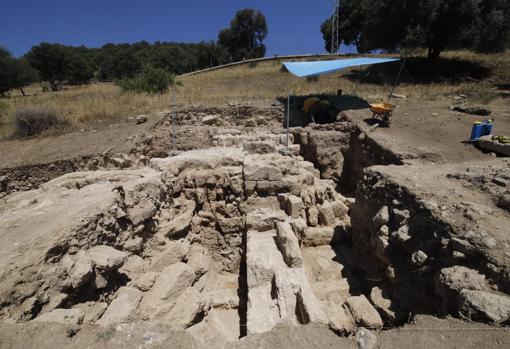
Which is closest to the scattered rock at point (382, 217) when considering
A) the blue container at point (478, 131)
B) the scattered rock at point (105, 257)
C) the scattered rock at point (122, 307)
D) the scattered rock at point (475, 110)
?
the scattered rock at point (122, 307)

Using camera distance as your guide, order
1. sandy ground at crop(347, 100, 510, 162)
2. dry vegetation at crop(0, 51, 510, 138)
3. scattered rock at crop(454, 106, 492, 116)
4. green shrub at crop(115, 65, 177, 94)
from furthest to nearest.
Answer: green shrub at crop(115, 65, 177, 94)
dry vegetation at crop(0, 51, 510, 138)
scattered rock at crop(454, 106, 492, 116)
sandy ground at crop(347, 100, 510, 162)

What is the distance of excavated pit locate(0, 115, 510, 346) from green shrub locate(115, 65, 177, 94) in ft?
22.5

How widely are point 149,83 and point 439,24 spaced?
52.9 feet

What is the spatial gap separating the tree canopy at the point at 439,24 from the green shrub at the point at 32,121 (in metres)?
17.1

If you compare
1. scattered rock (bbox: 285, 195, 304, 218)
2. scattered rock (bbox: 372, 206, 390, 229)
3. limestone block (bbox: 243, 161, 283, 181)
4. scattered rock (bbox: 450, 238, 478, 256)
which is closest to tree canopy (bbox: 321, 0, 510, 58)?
limestone block (bbox: 243, 161, 283, 181)

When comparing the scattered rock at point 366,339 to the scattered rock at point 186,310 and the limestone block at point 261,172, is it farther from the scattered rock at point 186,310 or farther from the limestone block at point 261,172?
the limestone block at point 261,172

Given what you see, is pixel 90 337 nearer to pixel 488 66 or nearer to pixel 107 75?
pixel 488 66

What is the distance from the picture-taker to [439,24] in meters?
14.2

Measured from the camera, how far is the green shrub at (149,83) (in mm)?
12383

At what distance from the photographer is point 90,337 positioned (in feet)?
7.29

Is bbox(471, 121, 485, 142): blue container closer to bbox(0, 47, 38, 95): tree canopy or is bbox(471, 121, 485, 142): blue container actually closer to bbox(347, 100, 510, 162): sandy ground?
bbox(347, 100, 510, 162): sandy ground

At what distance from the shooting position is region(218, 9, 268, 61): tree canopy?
128ft

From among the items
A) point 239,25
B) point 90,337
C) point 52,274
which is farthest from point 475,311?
point 239,25

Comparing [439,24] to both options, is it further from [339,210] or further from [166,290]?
[166,290]
